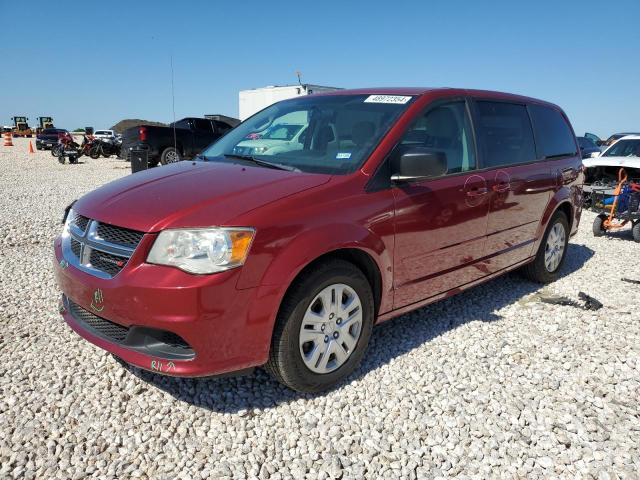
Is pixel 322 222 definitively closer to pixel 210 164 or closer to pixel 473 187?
pixel 210 164

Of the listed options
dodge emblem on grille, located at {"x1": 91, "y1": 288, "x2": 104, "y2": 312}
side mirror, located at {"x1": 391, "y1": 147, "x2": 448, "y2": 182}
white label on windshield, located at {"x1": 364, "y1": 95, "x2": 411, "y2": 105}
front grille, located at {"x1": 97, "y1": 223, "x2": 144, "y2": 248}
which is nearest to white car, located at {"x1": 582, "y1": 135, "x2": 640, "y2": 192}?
white label on windshield, located at {"x1": 364, "y1": 95, "x2": 411, "y2": 105}

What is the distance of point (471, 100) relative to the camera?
391cm

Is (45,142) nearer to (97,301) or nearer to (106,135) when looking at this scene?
(106,135)

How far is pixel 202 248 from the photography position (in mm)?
2387

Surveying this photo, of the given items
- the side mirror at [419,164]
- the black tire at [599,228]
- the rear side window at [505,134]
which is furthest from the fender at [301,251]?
the black tire at [599,228]

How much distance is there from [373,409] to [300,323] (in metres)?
0.68

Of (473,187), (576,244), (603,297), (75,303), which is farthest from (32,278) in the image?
(576,244)

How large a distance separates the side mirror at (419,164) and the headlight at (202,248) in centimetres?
110

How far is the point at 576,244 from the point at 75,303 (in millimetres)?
6864

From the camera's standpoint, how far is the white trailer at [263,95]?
61.0 ft

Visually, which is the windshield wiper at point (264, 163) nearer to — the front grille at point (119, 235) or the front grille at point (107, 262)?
the front grille at point (119, 235)

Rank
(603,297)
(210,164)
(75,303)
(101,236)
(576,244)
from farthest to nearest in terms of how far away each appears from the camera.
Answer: (576,244), (603,297), (210,164), (75,303), (101,236)

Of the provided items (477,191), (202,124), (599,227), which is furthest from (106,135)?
(477,191)

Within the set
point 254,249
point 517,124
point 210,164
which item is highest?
point 517,124
